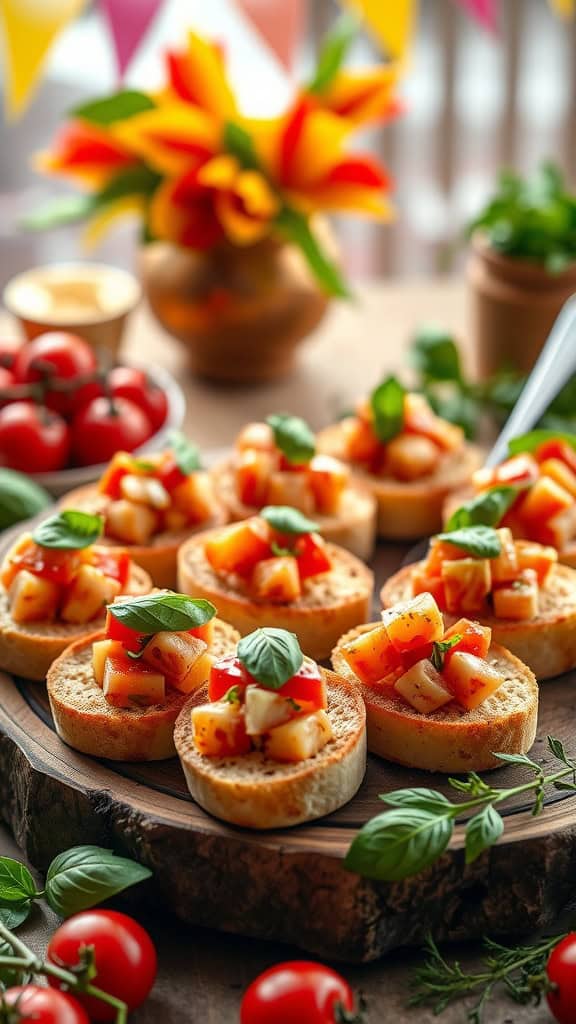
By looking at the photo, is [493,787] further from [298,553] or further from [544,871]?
[298,553]

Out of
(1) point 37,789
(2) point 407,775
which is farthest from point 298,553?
(1) point 37,789

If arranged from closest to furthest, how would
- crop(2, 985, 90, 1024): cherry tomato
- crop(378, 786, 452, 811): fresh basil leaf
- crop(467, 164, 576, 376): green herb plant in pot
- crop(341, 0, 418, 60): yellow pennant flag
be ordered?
crop(2, 985, 90, 1024): cherry tomato < crop(378, 786, 452, 811): fresh basil leaf < crop(341, 0, 418, 60): yellow pennant flag < crop(467, 164, 576, 376): green herb plant in pot

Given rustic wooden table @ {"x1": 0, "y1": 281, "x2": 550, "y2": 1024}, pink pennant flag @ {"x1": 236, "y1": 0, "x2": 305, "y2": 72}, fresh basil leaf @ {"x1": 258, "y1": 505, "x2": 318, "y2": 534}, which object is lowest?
rustic wooden table @ {"x1": 0, "y1": 281, "x2": 550, "y2": 1024}

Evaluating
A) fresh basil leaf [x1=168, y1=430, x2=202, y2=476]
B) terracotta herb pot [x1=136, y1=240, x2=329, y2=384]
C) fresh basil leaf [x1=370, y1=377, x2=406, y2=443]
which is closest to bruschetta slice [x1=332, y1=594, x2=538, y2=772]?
fresh basil leaf [x1=168, y1=430, x2=202, y2=476]

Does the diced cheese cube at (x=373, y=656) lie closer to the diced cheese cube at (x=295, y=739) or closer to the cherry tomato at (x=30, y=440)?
the diced cheese cube at (x=295, y=739)

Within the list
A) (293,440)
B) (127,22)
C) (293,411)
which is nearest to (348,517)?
(293,440)

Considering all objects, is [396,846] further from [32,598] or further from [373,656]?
[32,598]

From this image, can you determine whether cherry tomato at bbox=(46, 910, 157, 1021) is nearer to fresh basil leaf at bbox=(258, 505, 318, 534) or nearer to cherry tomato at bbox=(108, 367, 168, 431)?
fresh basil leaf at bbox=(258, 505, 318, 534)
